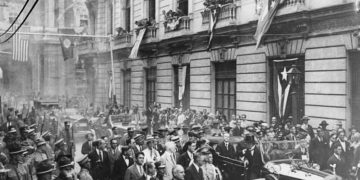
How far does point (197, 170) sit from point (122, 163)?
7.20 feet

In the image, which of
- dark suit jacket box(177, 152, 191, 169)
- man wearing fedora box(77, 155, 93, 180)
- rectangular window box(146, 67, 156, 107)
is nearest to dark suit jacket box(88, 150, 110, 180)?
dark suit jacket box(177, 152, 191, 169)

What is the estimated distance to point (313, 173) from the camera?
8.72m

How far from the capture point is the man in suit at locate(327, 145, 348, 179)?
9188 mm

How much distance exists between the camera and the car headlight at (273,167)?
357 inches

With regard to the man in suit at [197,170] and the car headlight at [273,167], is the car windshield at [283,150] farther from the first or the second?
the man in suit at [197,170]

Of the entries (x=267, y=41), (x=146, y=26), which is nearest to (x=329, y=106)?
(x=267, y=41)

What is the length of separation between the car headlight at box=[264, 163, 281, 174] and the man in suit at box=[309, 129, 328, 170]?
1432mm

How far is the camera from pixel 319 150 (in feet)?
35.6

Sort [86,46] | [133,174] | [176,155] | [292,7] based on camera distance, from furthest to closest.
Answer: [86,46]
[292,7]
[176,155]
[133,174]

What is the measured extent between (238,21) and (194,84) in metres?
4.94

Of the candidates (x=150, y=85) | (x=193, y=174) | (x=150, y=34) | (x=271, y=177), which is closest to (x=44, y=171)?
(x=193, y=174)

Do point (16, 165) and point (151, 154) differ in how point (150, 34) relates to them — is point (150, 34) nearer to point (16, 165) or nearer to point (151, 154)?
point (151, 154)

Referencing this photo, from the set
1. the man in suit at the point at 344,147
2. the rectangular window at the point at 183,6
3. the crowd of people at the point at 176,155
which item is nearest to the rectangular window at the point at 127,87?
the rectangular window at the point at 183,6

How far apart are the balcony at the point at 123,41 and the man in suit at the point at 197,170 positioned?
21198mm
